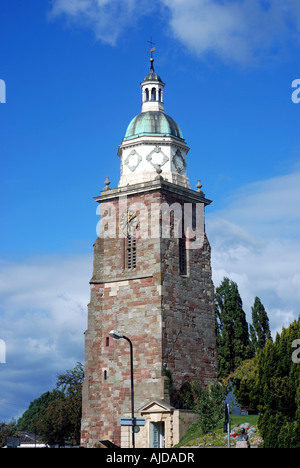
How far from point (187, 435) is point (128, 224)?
15925 mm

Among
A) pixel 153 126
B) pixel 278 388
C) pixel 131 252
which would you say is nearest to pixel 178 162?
pixel 153 126

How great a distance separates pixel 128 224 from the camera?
5675 centimetres

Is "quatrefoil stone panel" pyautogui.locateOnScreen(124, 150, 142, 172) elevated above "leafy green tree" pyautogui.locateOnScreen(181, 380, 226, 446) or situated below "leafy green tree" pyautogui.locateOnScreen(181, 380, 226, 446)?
above

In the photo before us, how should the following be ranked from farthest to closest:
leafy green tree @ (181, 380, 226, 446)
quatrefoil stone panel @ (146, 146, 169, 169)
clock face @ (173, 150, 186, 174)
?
1. clock face @ (173, 150, 186, 174)
2. quatrefoil stone panel @ (146, 146, 169, 169)
3. leafy green tree @ (181, 380, 226, 446)

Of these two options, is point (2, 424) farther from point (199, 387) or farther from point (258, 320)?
point (199, 387)

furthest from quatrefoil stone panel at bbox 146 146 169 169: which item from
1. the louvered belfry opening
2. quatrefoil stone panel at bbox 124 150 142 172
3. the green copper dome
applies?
the louvered belfry opening

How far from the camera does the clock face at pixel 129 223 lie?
56375 millimetres

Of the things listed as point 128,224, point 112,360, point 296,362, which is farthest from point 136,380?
point 296,362

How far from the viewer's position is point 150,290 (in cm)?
5409

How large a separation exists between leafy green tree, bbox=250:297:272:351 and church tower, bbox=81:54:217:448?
1231cm

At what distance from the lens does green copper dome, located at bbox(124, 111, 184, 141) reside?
57812 mm

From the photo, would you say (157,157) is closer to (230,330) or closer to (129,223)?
(129,223)

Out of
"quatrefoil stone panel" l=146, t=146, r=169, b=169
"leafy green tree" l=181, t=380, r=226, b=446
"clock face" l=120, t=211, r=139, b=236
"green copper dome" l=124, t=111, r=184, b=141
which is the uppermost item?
"green copper dome" l=124, t=111, r=184, b=141

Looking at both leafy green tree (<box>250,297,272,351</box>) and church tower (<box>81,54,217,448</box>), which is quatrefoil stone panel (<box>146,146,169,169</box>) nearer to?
church tower (<box>81,54,217,448</box>)
